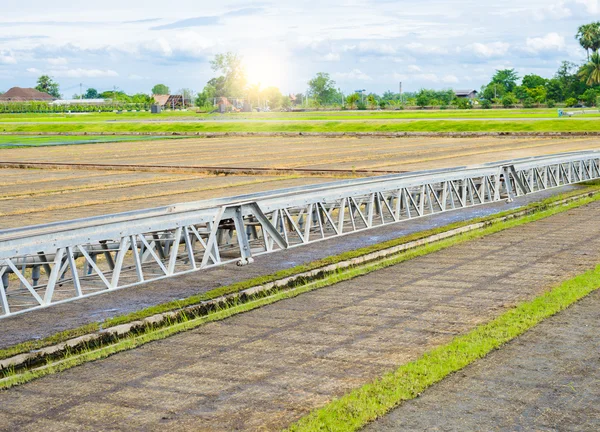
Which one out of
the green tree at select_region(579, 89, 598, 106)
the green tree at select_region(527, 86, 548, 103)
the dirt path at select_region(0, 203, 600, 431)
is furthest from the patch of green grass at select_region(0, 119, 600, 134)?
the green tree at select_region(527, 86, 548, 103)

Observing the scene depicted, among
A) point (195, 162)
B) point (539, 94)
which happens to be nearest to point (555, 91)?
point (539, 94)

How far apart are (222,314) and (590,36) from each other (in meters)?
166

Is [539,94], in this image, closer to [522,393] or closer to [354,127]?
[354,127]

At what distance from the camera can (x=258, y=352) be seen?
36.6ft

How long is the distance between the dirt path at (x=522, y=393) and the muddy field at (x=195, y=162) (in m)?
17.0

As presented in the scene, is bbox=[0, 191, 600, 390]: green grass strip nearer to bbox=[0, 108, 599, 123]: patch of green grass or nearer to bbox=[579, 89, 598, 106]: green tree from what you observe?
bbox=[0, 108, 599, 123]: patch of green grass

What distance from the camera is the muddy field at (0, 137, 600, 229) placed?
1182 inches

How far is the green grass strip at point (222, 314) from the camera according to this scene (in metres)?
10.7

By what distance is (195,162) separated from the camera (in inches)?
1875

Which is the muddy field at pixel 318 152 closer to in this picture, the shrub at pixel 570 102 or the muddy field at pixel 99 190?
the muddy field at pixel 99 190

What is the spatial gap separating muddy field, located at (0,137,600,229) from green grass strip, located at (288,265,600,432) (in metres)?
15.6

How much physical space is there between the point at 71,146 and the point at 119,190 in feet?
115

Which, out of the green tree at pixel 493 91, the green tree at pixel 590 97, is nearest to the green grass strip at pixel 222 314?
the green tree at pixel 590 97

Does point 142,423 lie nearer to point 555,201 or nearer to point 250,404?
point 250,404
